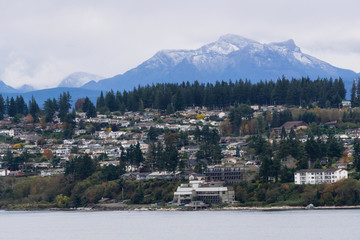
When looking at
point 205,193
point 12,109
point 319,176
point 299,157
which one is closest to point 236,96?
point 12,109

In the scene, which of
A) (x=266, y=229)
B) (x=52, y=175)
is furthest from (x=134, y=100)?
(x=266, y=229)

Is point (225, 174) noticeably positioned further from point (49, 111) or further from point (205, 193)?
point (49, 111)

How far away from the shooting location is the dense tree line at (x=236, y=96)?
154375 millimetres

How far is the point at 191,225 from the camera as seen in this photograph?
7944 cm

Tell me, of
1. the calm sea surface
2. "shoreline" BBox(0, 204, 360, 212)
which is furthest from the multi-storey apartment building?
the calm sea surface

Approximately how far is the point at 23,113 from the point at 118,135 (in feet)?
105

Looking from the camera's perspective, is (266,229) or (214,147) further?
(214,147)

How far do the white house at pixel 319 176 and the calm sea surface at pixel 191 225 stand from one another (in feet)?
28.1

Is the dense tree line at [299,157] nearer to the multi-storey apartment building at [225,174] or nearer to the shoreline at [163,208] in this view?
the multi-storey apartment building at [225,174]

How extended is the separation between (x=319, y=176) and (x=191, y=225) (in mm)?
24088

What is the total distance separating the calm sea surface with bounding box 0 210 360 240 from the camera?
6994 cm

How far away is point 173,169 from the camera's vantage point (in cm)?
11188

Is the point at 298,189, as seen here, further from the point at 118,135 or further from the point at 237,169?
the point at 118,135

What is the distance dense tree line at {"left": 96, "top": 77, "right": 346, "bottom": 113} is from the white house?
5385 centimetres
